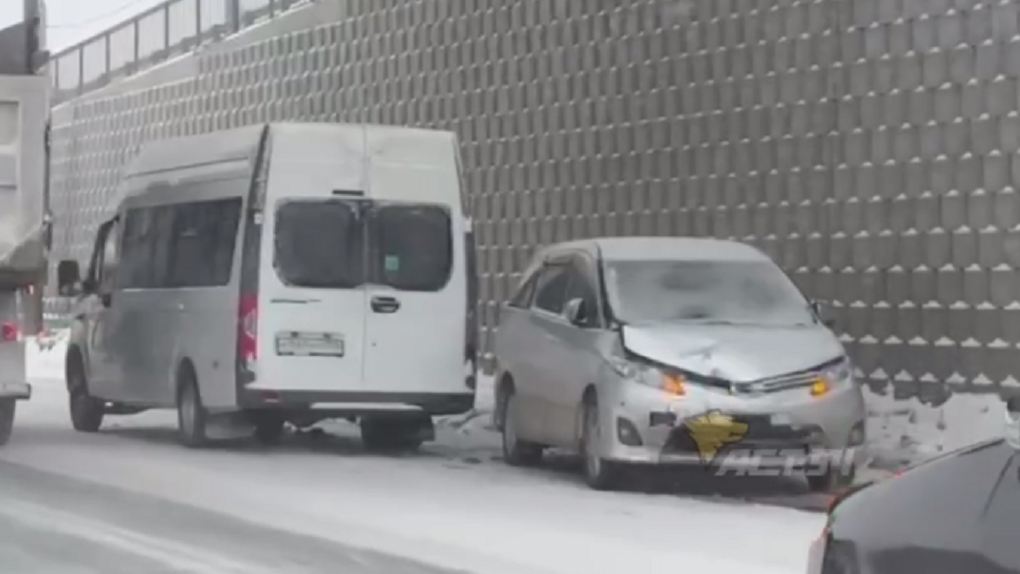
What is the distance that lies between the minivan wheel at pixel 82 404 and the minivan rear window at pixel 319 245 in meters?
4.39

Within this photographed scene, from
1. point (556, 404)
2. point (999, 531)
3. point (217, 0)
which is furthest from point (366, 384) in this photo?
point (217, 0)

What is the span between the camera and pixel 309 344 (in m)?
18.6

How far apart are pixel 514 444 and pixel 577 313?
1.84 m

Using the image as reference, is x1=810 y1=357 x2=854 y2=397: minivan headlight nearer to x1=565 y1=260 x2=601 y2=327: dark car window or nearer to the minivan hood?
the minivan hood

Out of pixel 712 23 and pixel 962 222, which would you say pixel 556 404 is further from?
pixel 712 23

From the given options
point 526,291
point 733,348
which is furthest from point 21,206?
point 733,348

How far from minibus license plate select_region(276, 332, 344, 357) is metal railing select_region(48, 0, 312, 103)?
44.9 ft

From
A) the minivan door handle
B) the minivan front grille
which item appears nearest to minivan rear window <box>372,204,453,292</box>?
the minivan door handle

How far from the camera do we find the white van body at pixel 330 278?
60.8ft

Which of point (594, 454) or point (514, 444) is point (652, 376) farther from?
point (514, 444)

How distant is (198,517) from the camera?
1473cm

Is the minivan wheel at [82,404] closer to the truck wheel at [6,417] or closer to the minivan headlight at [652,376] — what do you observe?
the truck wheel at [6,417]

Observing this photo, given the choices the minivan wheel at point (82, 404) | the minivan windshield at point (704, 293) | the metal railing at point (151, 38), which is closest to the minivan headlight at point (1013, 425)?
the minivan windshield at point (704, 293)

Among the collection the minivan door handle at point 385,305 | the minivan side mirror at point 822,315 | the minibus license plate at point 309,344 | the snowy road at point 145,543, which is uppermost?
the minivan door handle at point 385,305
